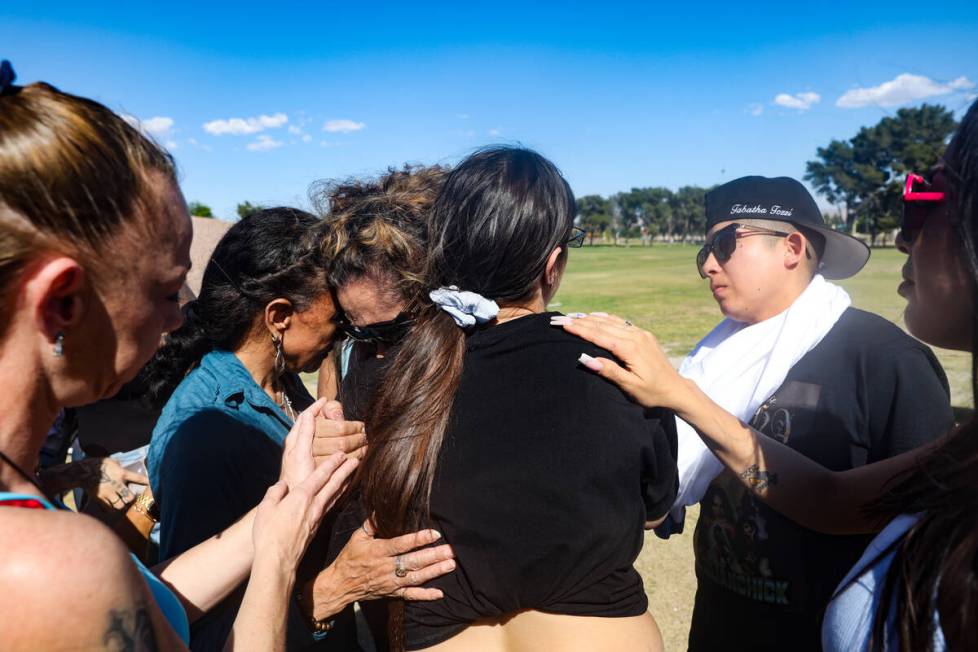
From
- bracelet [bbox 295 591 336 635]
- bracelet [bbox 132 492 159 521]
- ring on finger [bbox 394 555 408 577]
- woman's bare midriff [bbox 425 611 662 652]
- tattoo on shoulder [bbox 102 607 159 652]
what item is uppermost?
tattoo on shoulder [bbox 102 607 159 652]

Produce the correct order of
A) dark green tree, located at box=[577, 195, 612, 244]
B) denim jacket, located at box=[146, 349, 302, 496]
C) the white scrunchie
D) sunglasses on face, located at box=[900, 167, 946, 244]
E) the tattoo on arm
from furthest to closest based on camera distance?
dark green tree, located at box=[577, 195, 612, 244] < the tattoo on arm < denim jacket, located at box=[146, 349, 302, 496] < the white scrunchie < sunglasses on face, located at box=[900, 167, 946, 244]

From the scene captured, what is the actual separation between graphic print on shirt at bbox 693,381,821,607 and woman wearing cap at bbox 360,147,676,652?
2.64ft

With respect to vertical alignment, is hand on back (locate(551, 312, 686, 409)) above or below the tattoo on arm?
above

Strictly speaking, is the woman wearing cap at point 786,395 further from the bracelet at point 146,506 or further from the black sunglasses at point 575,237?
the bracelet at point 146,506

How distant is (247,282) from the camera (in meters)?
2.50

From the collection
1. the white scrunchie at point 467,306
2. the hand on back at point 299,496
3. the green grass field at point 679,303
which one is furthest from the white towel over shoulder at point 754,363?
the green grass field at point 679,303

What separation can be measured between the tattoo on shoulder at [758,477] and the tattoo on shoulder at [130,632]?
68.3 inches

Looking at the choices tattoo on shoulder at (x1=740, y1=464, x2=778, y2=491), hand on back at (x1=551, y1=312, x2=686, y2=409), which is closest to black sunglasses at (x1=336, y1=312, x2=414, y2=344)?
hand on back at (x1=551, y1=312, x2=686, y2=409)

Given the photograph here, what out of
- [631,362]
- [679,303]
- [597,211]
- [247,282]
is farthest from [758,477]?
[597,211]

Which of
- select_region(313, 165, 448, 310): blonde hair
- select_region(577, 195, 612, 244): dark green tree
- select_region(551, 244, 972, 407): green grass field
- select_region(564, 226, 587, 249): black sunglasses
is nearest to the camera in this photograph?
select_region(564, 226, 587, 249): black sunglasses

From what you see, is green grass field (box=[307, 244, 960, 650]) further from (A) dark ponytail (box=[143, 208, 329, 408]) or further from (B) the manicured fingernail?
(A) dark ponytail (box=[143, 208, 329, 408])

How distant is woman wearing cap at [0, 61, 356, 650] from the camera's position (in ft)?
3.10

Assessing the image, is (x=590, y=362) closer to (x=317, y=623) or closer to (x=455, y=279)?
(x=455, y=279)

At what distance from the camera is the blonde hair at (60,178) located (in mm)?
1065
